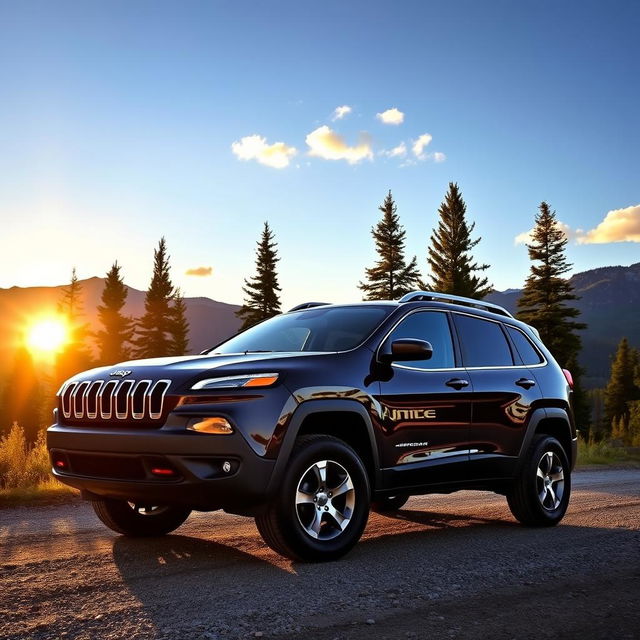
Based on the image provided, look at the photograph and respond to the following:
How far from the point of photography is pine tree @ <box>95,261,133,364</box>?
62312 millimetres

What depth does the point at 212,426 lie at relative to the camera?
16.2 ft

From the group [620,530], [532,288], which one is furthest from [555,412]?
[532,288]

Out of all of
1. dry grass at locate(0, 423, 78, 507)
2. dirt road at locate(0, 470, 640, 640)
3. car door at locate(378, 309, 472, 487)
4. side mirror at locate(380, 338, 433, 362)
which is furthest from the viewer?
dry grass at locate(0, 423, 78, 507)

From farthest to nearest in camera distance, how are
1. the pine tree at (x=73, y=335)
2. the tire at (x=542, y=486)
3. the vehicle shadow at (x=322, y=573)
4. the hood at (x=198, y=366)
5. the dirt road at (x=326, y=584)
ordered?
the pine tree at (x=73, y=335) → the tire at (x=542, y=486) → the hood at (x=198, y=366) → the vehicle shadow at (x=322, y=573) → the dirt road at (x=326, y=584)

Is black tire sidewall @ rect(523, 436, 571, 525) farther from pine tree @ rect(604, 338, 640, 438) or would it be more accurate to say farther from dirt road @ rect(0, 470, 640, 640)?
pine tree @ rect(604, 338, 640, 438)

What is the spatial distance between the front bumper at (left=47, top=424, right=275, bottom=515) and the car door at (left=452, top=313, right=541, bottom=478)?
2435mm

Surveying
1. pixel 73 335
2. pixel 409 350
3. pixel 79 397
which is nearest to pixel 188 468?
pixel 79 397

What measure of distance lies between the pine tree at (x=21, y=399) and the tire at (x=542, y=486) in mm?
73156

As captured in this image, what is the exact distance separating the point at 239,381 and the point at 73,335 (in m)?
70.0

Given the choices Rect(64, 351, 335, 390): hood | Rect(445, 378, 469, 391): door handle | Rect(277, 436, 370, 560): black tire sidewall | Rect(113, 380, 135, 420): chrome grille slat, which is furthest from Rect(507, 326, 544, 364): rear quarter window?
Rect(113, 380, 135, 420): chrome grille slat

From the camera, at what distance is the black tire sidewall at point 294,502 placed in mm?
5102

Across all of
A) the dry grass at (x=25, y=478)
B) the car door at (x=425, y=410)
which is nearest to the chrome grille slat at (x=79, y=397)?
the car door at (x=425, y=410)

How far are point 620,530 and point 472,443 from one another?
1.69m

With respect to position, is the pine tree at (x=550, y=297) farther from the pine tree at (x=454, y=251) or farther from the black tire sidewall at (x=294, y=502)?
the black tire sidewall at (x=294, y=502)
